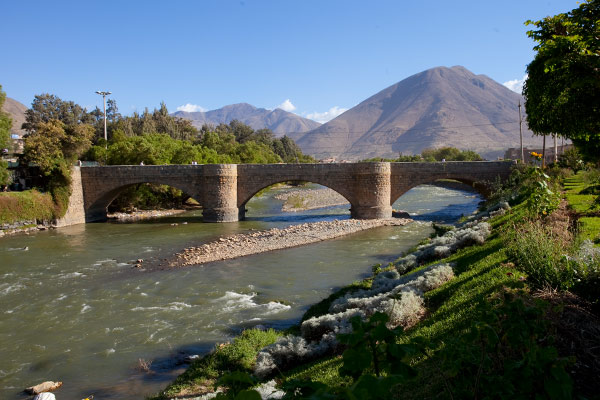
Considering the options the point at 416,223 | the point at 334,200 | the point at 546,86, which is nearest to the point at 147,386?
the point at 546,86

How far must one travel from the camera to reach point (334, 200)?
156ft

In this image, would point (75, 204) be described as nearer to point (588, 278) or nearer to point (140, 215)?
point (140, 215)

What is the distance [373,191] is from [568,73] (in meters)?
24.1

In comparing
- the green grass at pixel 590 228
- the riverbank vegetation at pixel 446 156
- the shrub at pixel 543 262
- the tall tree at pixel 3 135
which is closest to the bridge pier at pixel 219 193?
the tall tree at pixel 3 135

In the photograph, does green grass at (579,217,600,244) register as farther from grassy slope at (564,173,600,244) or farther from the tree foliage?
the tree foliage

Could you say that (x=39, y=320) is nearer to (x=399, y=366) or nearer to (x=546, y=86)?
(x=399, y=366)

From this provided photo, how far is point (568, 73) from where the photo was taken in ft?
25.4

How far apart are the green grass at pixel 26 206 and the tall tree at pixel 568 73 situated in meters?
30.5

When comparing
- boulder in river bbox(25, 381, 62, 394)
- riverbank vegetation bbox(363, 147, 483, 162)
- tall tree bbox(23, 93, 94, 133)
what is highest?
tall tree bbox(23, 93, 94, 133)

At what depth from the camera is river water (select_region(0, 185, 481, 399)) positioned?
31.6 ft

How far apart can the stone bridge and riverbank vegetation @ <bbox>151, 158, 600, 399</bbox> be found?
1933 centimetres

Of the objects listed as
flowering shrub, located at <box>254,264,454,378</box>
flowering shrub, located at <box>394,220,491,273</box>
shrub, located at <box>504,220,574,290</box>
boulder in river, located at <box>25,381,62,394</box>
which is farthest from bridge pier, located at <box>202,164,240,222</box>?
shrub, located at <box>504,220,574,290</box>

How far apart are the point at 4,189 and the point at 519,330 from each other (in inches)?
1446

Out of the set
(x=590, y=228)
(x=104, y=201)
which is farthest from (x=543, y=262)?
(x=104, y=201)
